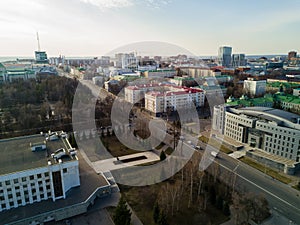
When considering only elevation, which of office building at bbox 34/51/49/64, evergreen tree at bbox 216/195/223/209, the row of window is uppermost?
office building at bbox 34/51/49/64

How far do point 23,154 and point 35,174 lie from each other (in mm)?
1729

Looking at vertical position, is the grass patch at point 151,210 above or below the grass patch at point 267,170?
below

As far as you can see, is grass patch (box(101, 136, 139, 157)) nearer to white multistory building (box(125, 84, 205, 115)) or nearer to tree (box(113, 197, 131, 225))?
tree (box(113, 197, 131, 225))

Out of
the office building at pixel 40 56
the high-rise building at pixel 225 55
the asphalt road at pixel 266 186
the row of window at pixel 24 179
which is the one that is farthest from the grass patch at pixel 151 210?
the office building at pixel 40 56

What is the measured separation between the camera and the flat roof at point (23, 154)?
7598mm

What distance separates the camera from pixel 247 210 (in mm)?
6301

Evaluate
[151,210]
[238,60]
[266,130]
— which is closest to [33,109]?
[151,210]

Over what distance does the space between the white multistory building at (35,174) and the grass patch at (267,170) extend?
8010 mm

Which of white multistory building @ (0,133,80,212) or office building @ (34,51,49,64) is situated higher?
office building @ (34,51,49,64)

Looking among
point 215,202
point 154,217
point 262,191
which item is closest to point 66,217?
point 154,217

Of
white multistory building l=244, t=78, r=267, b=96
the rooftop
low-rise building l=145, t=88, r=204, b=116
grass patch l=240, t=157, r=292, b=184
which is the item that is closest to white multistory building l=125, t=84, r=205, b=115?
low-rise building l=145, t=88, r=204, b=116

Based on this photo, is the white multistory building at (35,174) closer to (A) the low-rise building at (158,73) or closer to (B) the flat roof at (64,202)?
(B) the flat roof at (64,202)

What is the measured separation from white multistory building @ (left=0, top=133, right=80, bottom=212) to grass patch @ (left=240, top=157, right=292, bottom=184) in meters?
8.01

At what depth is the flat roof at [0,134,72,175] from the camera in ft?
24.9
